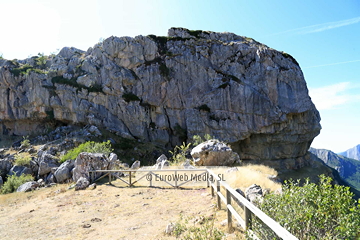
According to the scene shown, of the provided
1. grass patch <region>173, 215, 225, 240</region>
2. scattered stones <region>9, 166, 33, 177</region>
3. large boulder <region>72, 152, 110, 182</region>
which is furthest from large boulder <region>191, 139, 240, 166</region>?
scattered stones <region>9, 166, 33, 177</region>

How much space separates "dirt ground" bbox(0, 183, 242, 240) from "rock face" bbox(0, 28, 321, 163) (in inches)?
1109

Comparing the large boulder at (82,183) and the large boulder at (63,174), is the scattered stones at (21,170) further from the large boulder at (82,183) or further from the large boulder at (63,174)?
the large boulder at (82,183)

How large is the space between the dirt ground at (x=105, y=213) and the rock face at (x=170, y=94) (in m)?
28.2

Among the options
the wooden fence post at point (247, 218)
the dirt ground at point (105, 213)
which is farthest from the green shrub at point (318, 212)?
the dirt ground at point (105, 213)

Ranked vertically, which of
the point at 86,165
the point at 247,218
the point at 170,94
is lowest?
the point at 86,165

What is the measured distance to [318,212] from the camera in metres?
3.02

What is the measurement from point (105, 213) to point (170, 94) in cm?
3535

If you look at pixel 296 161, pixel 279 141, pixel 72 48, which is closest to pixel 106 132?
pixel 72 48

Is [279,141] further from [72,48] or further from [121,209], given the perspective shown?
[72,48]

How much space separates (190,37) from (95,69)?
68.4 feet

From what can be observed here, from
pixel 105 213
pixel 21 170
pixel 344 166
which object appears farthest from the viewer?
pixel 344 166

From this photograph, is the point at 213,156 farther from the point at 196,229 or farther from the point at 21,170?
the point at 21,170

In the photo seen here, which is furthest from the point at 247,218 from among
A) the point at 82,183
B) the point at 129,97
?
the point at 129,97

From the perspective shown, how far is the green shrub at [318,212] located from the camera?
9.27 ft
